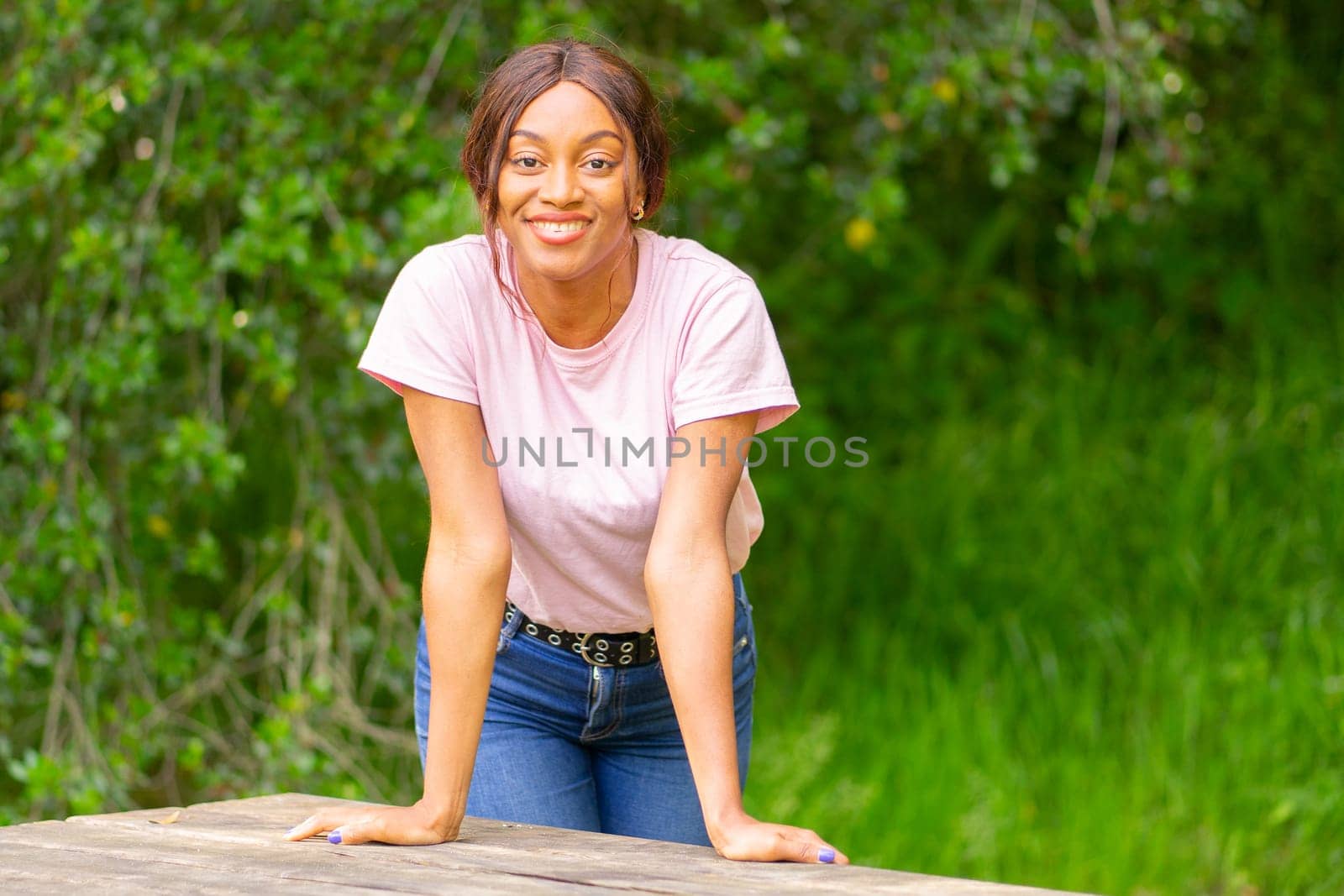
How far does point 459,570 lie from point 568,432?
0.75 feet

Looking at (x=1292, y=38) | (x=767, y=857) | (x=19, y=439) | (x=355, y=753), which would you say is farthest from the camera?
(x=1292, y=38)

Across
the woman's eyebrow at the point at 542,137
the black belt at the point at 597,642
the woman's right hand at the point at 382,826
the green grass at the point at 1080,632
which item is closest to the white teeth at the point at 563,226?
the woman's eyebrow at the point at 542,137

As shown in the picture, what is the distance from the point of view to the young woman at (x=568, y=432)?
1846 mm

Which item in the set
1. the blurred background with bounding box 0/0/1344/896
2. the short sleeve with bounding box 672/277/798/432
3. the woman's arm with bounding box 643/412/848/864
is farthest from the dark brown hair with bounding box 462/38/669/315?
the blurred background with bounding box 0/0/1344/896

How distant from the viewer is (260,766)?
11.1ft

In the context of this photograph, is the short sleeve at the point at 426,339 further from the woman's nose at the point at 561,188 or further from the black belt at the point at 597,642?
the black belt at the point at 597,642

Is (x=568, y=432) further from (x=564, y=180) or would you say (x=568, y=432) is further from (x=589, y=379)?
(x=564, y=180)

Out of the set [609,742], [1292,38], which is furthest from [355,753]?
[1292,38]

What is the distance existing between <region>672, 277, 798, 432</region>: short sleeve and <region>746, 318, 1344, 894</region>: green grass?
81.2 inches

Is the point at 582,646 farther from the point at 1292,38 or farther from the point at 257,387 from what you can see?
the point at 1292,38

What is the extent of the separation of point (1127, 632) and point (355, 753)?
2.14 metres

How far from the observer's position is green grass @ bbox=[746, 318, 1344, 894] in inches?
142

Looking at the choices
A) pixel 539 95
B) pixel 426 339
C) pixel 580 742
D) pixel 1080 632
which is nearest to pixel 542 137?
pixel 539 95

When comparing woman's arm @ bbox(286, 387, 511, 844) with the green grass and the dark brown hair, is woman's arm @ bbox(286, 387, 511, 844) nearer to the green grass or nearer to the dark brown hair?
the dark brown hair
